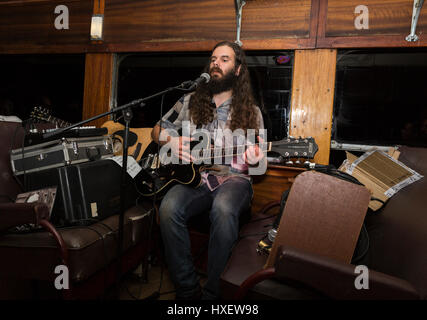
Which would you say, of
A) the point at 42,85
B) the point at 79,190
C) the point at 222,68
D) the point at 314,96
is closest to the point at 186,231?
the point at 79,190

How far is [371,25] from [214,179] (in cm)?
188

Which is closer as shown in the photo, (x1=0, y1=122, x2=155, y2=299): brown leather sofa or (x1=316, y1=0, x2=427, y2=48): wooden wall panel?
(x1=0, y1=122, x2=155, y2=299): brown leather sofa

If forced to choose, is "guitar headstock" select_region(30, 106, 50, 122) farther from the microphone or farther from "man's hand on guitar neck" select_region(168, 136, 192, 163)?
the microphone

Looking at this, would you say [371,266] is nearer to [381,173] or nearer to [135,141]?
[381,173]

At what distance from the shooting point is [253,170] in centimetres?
191

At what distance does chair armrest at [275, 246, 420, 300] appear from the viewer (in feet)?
2.71

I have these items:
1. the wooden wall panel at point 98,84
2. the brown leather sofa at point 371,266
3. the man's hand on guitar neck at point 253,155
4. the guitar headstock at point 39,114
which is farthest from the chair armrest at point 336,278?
the wooden wall panel at point 98,84

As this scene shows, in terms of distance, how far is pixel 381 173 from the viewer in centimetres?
149

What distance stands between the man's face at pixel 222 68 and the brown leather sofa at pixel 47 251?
4.15ft

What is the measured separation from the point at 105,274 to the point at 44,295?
41 centimetres

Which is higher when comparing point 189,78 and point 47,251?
point 189,78

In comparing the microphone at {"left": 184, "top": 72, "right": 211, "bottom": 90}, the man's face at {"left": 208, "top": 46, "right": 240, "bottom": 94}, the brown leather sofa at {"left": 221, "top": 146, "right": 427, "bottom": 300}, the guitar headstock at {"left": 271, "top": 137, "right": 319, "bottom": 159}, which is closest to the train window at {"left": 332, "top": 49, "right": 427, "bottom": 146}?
the guitar headstock at {"left": 271, "top": 137, "right": 319, "bottom": 159}

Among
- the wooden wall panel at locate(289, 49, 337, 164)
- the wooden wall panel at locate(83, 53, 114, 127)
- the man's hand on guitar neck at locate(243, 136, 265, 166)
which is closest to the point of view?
the man's hand on guitar neck at locate(243, 136, 265, 166)
